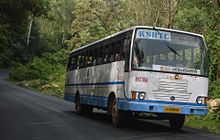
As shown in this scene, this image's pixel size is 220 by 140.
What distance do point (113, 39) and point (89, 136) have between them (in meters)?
5.13

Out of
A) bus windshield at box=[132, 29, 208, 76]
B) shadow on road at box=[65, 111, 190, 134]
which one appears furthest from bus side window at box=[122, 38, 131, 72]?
shadow on road at box=[65, 111, 190, 134]

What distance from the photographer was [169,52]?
1502cm

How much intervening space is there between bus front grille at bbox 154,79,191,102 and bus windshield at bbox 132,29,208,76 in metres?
0.37

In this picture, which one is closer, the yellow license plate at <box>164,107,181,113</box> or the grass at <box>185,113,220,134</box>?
the yellow license plate at <box>164,107,181,113</box>

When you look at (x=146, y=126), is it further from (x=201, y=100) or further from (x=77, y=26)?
(x=77, y=26)

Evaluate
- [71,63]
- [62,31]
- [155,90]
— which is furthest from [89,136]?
[62,31]

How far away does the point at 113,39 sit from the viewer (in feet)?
56.6

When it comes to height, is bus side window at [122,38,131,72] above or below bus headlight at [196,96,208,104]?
above

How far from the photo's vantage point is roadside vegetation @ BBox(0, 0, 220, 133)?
26125 mm

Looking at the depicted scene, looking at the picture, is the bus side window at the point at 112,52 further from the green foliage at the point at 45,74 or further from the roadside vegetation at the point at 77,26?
the green foliage at the point at 45,74

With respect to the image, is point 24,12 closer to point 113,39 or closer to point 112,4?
point 113,39

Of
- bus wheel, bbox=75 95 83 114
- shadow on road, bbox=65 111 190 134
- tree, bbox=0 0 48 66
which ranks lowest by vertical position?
shadow on road, bbox=65 111 190 134

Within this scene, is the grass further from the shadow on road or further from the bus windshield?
the bus windshield

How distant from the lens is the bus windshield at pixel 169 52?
48.4 ft
